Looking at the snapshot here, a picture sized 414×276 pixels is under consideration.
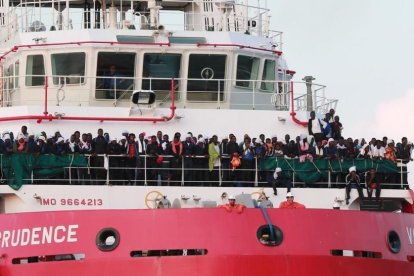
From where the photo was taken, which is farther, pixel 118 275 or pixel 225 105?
pixel 225 105

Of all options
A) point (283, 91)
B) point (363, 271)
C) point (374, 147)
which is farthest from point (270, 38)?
point (363, 271)

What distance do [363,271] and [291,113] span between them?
581cm

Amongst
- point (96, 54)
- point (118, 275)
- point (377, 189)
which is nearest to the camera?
point (118, 275)

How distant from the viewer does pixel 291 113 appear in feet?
118

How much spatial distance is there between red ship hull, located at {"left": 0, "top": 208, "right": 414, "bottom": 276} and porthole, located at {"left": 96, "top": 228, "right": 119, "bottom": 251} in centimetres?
8

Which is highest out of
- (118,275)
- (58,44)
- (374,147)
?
(58,44)

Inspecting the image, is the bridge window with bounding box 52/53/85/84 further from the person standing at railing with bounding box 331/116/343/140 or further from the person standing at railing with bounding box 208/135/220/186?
the person standing at railing with bounding box 331/116/343/140

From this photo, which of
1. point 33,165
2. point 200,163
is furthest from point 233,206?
point 33,165

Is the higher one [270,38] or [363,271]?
[270,38]

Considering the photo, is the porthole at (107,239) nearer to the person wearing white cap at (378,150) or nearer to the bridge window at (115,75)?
the bridge window at (115,75)

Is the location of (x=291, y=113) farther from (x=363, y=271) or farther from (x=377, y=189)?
(x=363, y=271)

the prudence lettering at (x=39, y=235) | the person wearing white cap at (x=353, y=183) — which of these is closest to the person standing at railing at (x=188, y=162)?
the person wearing white cap at (x=353, y=183)

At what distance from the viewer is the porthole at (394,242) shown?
32.1 meters

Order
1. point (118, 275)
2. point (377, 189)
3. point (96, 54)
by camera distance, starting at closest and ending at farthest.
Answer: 1. point (118, 275)
2. point (377, 189)
3. point (96, 54)
